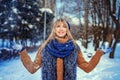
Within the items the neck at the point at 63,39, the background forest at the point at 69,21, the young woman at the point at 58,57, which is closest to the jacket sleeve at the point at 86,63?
the young woman at the point at 58,57

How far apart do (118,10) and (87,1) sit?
0.63m

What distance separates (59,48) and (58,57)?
0.18 feet

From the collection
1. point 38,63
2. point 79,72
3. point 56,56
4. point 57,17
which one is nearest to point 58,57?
point 56,56

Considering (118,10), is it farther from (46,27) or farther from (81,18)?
(46,27)

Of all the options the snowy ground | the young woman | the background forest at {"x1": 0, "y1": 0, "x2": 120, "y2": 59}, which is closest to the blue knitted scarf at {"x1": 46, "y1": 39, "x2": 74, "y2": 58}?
the young woman

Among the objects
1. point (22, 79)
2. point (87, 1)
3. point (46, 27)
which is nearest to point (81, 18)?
point (87, 1)

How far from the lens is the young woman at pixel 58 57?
6.97ft

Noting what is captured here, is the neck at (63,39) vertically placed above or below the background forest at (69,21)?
above

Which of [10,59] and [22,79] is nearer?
[22,79]

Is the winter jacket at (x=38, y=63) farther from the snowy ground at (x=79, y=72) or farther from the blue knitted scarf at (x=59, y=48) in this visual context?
the snowy ground at (x=79, y=72)

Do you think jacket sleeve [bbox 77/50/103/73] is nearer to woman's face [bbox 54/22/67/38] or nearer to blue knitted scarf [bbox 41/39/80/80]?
blue knitted scarf [bbox 41/39/80/80]

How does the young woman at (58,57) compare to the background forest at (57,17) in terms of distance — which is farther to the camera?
the background forest at (57,17)

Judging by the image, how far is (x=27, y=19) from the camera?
25.3 feet

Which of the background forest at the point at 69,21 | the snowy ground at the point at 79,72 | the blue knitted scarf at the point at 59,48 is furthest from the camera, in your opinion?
the background forest at the point at 69,21
